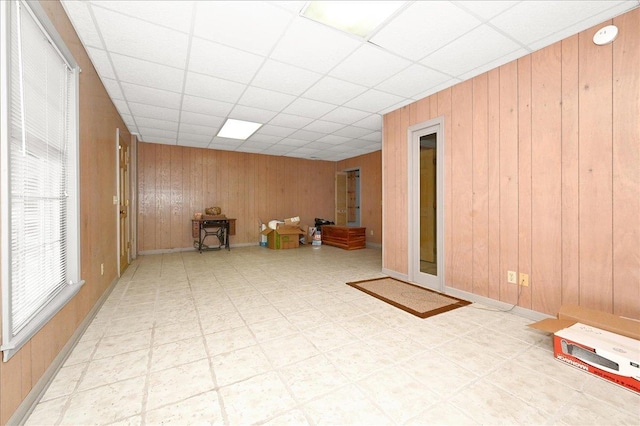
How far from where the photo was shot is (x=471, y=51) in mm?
2547

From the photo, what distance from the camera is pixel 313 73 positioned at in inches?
118

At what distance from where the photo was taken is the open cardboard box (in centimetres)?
155

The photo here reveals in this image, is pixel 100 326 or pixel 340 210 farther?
pixel 340 210

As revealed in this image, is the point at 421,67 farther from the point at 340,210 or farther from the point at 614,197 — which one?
the point at 340,210

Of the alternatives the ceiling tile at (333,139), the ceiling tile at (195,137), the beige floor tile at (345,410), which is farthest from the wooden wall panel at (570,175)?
the ceiling tile at (195,137)

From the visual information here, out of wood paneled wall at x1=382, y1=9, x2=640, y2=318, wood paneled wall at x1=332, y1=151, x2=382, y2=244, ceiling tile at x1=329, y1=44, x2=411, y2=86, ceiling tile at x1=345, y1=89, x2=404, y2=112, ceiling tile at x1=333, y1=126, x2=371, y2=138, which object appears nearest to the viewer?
wood paneled wall at x1=382, y1=9, x2=640, y2=318

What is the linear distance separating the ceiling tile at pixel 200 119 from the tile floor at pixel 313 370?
2914 mm

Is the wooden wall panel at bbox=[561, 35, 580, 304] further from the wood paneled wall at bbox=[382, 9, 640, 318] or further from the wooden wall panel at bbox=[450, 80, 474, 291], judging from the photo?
the wooden wall panel at bbox=[450, 80, 474, 291]

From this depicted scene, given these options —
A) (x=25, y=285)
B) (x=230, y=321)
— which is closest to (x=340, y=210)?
(x=230, y=321)

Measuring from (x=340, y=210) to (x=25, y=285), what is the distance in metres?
7.73

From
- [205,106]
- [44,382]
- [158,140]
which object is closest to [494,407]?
[44,382]

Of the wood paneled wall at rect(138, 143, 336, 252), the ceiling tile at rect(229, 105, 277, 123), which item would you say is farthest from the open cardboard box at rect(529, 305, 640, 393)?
the wood paneled wall at rect(138, 143, 336, 252)

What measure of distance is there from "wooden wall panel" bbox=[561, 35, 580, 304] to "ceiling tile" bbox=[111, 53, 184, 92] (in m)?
3.82

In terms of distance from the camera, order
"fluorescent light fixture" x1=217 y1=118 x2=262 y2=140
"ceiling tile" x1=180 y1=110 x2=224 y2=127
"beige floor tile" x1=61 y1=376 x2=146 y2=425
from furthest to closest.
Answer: "fluorescent light fixture" x1=217 y1=118 x2=262 y2=140 < "ceiling tile" x1=180 y1=110 x2=224 y2=127 < "beige floor tile" x1=61 y1=376 x2=146 y2=425
